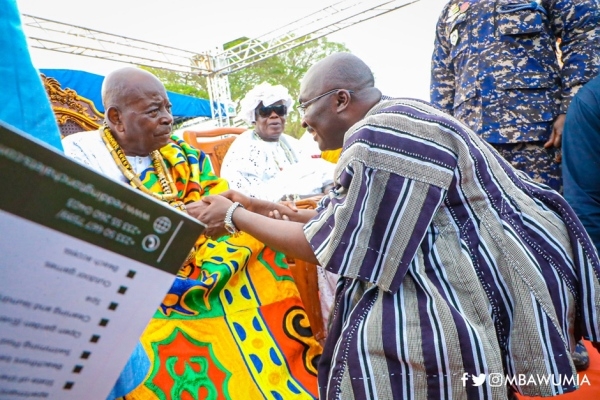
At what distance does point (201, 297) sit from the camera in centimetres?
176

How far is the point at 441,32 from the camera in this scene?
269 cm

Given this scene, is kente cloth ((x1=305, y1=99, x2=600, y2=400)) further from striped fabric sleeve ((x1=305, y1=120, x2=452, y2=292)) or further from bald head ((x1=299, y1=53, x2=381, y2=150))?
bald head ((x1=299, y1=53, x2=381, y2=150))

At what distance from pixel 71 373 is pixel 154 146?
5.59 feet

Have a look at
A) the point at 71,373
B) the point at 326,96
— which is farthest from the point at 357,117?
the point at 71,373

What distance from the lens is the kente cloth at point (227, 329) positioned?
5.38 feet

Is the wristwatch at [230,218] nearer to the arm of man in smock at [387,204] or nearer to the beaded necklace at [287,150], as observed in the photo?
the arm of man in smock at [387,204]

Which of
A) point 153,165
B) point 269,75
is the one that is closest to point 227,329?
point 153,165

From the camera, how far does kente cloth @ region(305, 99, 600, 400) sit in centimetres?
115

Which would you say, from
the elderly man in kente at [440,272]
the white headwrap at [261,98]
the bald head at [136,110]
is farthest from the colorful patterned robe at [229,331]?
the white headwrap at [261,98]

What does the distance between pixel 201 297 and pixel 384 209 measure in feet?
2.82

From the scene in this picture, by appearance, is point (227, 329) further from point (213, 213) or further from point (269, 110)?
point (269, 110)

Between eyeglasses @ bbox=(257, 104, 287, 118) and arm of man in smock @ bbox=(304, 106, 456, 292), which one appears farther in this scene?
eyeglasses @ bbox=(257, 104, 287, 118)

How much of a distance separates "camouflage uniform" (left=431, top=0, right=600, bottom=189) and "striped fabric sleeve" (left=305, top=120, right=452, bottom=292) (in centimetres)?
138

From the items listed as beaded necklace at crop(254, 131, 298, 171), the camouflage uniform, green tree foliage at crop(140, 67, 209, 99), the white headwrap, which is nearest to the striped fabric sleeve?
the camouflage uniform
